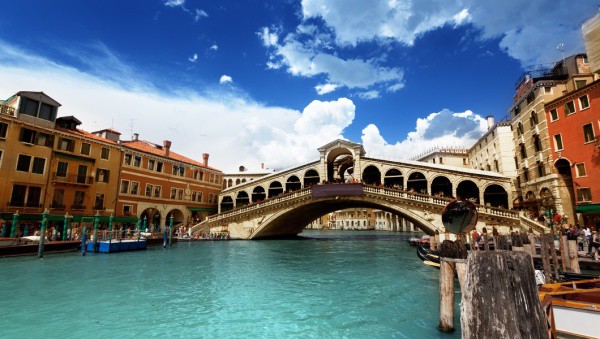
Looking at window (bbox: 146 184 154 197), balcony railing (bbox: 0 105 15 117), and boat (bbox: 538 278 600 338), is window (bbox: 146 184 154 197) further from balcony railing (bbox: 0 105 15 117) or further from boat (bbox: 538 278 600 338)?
boat (bbox: 538 278 600 338)

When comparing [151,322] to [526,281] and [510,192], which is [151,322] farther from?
[510,192]

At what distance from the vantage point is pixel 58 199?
23.7 meters

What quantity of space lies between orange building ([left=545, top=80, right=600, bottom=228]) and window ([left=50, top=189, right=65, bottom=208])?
3764cm

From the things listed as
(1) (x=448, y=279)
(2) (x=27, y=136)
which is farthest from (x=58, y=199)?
(1) (x=448, y=279)

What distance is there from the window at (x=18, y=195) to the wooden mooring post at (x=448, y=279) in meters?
27.5

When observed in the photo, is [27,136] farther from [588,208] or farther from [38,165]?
[588,208]

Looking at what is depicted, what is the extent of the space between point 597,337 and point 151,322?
28.1 ft

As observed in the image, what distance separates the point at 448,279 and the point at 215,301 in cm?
658

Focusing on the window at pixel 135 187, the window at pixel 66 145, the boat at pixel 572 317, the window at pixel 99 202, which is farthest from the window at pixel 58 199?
the boat at pixel 572 317

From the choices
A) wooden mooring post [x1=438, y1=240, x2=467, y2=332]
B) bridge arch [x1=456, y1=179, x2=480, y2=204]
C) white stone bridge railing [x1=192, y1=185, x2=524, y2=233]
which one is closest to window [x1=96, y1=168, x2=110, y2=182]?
white stone bridge railing [x1=192, y1=185, x2=524, y2=233]

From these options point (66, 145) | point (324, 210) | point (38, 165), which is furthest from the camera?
point (324, 210)

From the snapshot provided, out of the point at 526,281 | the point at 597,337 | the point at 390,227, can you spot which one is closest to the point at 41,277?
the point at 526,281

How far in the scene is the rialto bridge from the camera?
82.2 ft

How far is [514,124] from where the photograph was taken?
27.6 m
